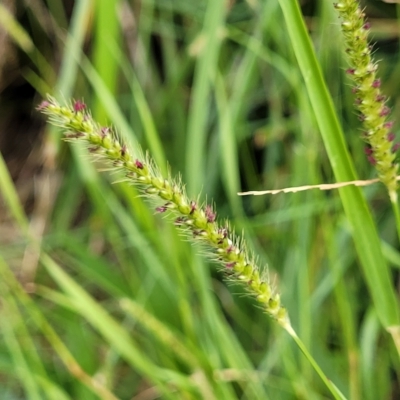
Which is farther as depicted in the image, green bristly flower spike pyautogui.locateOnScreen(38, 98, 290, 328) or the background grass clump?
the background grass clump

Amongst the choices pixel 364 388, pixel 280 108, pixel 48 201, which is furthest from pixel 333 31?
pixel 48 201

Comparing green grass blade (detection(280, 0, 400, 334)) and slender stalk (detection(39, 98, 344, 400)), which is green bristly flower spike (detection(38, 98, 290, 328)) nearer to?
slender stalk (detection(39, 98, 344, 400))

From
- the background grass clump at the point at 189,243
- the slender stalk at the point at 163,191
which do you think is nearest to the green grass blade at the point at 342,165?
the background grass clump at the point at 189,243

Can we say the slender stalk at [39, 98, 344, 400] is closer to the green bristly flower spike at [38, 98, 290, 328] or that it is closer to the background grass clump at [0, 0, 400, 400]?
the green bristly flower spike at [38, 98, 290, 328]

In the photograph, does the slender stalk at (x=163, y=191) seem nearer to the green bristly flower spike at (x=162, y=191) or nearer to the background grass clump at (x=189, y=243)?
the green bristly flower spike at (x=162, y=191)

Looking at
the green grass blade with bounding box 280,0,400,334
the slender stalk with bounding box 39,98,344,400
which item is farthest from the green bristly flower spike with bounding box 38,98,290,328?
the green grass blade with bounding box 280,0,400,334

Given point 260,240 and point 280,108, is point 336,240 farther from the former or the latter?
point 280,108
